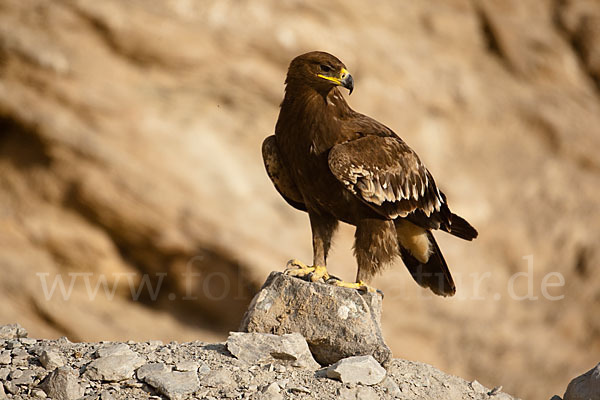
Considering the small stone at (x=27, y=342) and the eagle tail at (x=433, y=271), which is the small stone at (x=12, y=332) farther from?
the eagle tail at (x=433, y=271)

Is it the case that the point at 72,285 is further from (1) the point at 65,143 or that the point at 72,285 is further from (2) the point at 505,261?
(2) the point at 505,261

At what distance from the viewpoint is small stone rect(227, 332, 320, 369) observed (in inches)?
162

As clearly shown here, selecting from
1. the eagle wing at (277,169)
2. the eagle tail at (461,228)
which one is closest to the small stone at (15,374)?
the eagle wing at (277,169)

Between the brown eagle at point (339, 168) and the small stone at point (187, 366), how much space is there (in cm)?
115

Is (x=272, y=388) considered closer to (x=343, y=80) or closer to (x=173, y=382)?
(x=173, y=382)

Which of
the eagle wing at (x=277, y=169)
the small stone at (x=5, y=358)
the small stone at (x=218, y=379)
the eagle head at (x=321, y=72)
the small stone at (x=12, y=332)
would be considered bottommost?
the small stone at (x=218, y=379)

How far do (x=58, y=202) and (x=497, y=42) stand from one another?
7.54m

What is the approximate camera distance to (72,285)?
32.8ft

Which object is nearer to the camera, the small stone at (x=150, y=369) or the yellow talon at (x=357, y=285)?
the small stone at (x=150, y=369)

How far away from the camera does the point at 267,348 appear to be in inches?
163

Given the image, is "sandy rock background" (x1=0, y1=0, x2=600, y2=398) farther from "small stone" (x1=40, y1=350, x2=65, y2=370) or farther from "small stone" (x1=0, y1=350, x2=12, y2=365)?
"small stone" (x1=40, y1=350, x2=65, y2=370)

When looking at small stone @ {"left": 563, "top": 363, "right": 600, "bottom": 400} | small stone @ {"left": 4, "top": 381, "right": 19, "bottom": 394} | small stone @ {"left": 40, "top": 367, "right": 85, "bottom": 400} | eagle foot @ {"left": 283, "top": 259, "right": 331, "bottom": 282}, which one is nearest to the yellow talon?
eagle foot @ {"left": 283, "top": 259, "right": 331, "bottom": 282}

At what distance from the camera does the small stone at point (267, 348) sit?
4121mm

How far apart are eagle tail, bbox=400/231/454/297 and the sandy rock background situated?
457 cm
